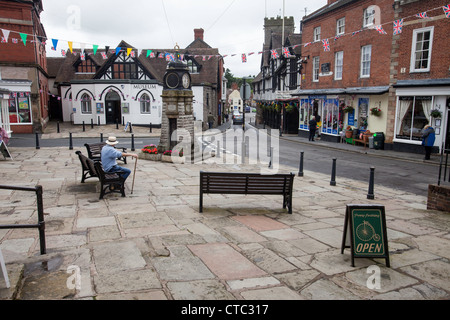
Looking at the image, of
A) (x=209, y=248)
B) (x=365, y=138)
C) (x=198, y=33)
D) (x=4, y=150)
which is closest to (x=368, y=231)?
(x=209, y=248)

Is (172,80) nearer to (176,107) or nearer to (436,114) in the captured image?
(176,107)

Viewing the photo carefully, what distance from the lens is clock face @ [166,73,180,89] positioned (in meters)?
15.4

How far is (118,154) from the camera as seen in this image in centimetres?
872

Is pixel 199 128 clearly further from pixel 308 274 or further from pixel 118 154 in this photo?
A: pixel 308 274

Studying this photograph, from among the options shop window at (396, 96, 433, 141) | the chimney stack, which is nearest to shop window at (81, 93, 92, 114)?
the chimney stack

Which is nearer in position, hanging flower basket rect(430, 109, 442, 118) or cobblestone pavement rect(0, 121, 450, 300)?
cobblestone pavement rect(0, 121, 450, 300)

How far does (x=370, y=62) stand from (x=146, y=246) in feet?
70.4

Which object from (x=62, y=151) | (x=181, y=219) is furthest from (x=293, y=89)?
(x=181, y=219)

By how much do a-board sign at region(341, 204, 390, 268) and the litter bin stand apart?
687 inches

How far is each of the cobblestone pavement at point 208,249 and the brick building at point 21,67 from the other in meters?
22.0

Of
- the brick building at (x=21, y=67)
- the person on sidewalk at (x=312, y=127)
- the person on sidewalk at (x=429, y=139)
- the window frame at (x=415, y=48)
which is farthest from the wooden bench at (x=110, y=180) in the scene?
the brick building at (x=21, y=67)

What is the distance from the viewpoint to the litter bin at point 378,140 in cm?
2112

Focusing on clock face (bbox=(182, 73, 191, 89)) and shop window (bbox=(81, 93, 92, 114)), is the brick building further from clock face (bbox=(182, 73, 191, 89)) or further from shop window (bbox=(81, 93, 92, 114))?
clock face (bbox=(182, 73, 191, 89))

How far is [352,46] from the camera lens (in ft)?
79.6
